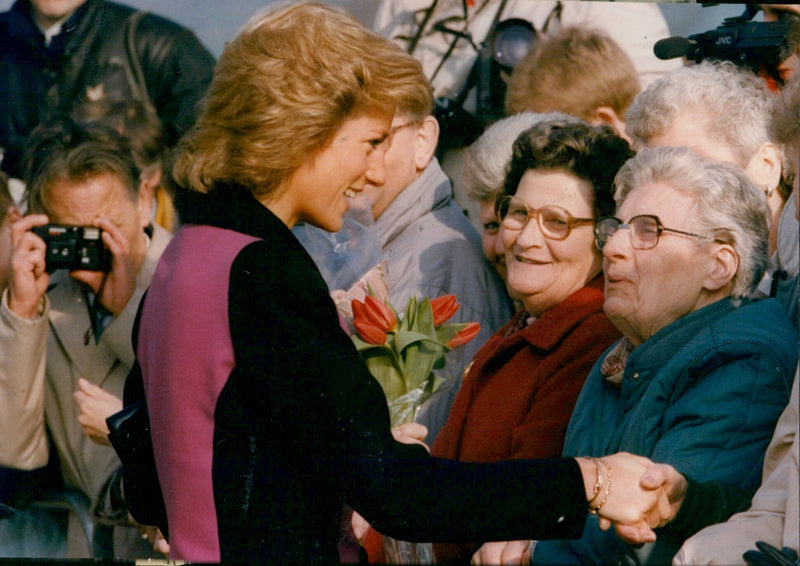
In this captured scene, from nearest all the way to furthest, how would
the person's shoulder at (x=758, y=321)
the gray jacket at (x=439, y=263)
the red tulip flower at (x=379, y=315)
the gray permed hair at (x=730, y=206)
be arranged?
the person's shoulder at (x=758, y=321), the gray permed hair at (x=730, y=206), the red tulip flower at (x=379, y=315), the gray jacket at (x=439, y=263)

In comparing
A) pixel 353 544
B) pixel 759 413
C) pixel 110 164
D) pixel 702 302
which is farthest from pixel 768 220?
pixel 110 164

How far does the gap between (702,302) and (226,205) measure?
1.03 m

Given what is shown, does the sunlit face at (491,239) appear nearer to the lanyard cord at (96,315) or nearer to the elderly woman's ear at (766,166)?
the elderly woman's ear at (766,166)

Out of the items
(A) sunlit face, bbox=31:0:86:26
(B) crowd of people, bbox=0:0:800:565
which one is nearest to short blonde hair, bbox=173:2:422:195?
(B) crowd of people, bbox=0:0:800:565

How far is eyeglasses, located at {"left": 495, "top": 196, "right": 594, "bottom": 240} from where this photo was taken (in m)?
2.59

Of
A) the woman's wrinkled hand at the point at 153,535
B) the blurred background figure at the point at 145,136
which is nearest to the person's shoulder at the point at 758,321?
the woman's wrinkled hand at the point at 153,535

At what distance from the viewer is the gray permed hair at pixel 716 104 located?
2.55 meters

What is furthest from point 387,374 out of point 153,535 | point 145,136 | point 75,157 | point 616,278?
point 145,136

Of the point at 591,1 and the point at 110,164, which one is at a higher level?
Answer: the point at 591,1

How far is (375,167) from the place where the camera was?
6.64 feet

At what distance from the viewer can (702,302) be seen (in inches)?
88.9

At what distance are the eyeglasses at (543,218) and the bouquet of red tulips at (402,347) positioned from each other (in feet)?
1.10

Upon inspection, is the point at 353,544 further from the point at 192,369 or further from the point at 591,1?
the point at 591,1

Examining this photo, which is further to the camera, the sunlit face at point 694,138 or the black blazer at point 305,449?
the sunlit face at point 694,138
